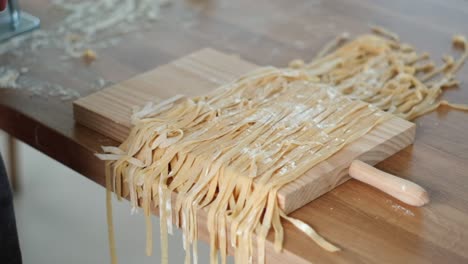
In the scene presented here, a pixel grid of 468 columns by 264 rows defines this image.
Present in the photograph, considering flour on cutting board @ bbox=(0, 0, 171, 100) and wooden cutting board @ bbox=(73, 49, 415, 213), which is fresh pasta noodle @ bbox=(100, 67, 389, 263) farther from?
flour on cutting board @ bbox=(0, 0, 171, 100)

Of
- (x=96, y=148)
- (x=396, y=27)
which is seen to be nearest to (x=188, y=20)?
(x=396, y=27)

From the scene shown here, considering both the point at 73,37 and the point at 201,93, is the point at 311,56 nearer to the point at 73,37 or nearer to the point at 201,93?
the point at 201,93

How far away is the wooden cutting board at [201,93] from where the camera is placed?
4.12 feet

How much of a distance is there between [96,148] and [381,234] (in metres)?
0.49

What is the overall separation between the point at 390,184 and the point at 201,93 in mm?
385

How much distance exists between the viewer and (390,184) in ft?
4.16

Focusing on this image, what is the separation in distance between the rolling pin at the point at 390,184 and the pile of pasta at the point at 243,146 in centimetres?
5

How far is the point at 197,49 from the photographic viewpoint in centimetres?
177

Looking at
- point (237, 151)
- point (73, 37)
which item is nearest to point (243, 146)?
point (237, 151)

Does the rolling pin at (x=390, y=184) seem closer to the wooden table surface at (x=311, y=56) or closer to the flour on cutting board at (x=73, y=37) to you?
the wooden table surface at (x=311, y=56)

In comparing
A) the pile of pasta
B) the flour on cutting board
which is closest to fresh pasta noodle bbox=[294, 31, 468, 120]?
the pile of pasta

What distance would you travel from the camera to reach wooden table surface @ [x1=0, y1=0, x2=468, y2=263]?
3.91 ft

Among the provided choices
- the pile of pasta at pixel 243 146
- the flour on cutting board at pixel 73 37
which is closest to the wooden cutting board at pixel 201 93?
the pile of pasta at pixel 243 146

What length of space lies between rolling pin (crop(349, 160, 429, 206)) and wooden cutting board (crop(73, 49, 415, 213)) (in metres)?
0.02
